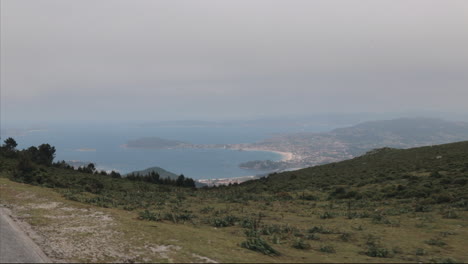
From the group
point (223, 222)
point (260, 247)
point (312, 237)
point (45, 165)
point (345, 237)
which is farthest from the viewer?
point (45, 165)

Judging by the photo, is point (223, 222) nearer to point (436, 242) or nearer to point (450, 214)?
point (436, 242)

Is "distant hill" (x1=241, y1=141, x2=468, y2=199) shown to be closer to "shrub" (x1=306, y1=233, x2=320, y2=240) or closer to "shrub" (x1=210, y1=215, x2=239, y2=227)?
"shrub" (x1=306, y1=233, x2=320, y2=240)

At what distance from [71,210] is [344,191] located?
21.5 metres

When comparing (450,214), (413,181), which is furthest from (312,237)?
(413,181)

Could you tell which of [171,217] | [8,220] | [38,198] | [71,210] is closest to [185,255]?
[171,217]

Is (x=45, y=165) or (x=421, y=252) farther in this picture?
(x=45, y=165)

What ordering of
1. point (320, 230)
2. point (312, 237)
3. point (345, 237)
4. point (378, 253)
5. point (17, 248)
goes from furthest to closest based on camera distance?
point (320, 230), point (345, 237), point (312, 237), point (378, 253), point (17, 248)

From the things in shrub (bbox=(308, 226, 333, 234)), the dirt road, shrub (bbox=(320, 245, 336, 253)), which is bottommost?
shrub (bbox=(308, 226, 333, 234))

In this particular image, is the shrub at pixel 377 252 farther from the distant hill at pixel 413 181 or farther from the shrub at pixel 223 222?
the distant hill at pixel 413 181

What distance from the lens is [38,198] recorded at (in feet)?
53.2

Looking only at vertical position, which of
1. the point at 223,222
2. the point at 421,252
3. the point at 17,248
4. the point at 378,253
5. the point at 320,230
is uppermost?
the point at 17,248

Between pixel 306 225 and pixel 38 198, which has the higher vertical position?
pixel 38 198

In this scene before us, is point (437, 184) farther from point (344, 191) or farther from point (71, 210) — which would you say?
point (71, 210)

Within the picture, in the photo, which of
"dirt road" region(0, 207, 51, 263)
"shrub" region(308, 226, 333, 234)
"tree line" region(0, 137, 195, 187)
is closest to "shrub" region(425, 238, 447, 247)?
"shrub" region(308, 226, 333, 234)
